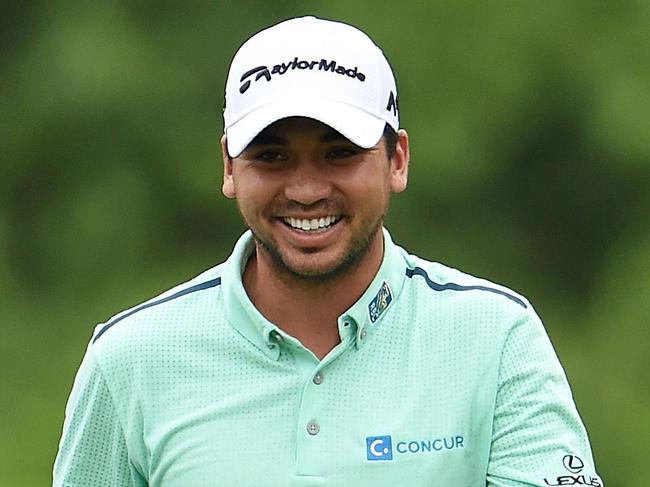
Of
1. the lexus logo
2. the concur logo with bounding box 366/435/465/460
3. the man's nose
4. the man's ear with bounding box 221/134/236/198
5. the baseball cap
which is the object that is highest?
the baseball cap

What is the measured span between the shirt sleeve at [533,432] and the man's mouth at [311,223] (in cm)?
36

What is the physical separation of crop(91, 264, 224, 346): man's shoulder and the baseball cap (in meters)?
0.27

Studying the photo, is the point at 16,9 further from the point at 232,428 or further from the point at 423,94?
the point at 232,428

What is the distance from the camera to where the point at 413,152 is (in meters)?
10.6

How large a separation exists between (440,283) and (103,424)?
2.05 ft

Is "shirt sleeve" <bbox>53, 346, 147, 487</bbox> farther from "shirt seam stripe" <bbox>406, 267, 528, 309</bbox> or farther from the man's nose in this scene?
"shirt seam stripe" <bbox>406, 267, 528, 309</bbox>

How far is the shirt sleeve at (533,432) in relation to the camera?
3242mm

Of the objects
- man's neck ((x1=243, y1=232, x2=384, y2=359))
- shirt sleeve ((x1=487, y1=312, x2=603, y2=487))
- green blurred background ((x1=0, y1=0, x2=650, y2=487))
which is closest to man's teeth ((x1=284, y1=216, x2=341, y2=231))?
man's neck ((x1=243, y1=232, x2=384, y2=359))

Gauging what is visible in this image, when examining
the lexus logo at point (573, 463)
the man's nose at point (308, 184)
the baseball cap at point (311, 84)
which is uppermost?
the baseball cap at point (311, 84)

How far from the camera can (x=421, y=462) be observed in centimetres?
323

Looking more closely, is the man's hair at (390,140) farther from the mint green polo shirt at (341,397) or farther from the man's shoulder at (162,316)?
the man's shoulder at (162,316)

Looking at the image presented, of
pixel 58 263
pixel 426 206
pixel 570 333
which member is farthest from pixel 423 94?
pixel 58 263

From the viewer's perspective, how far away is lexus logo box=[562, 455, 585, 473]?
3.25m

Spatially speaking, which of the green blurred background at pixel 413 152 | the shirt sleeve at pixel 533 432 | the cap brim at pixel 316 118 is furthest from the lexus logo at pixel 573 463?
the green blurred background at pixel 413 152
